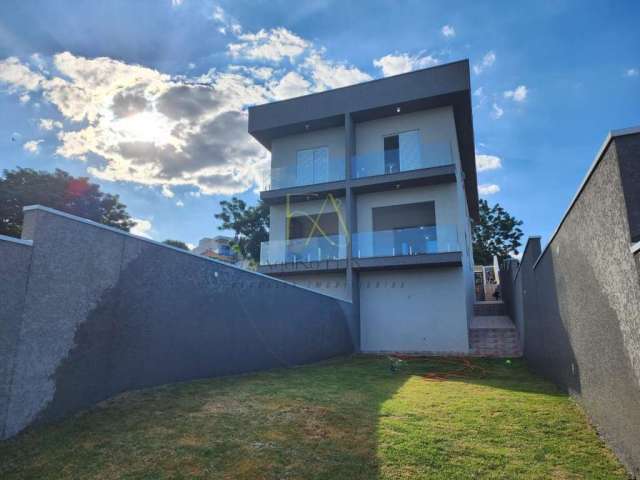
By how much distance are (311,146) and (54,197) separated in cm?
1845

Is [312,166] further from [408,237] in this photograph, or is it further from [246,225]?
[246,225]

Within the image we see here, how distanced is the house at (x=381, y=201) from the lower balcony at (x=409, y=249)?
4cm

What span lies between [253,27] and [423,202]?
8434mm

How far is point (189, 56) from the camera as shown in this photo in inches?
378

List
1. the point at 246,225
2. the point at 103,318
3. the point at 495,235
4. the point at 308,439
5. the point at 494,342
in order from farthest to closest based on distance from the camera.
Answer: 1. the point at 495,235
2. the point at 246,225
3. the point at 494,342
4. the point at 103,318
5. the point at 308,439

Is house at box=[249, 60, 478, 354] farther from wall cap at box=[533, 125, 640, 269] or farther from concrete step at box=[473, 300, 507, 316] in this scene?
wall cap at box=[533, 125, 640, 269]

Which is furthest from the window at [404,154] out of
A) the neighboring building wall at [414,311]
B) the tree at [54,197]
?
the tree at [54,197]

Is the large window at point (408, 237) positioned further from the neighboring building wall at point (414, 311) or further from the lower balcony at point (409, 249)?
the neighboring building wall at point (414, 311)

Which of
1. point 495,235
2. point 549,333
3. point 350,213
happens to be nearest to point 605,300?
point 549,333

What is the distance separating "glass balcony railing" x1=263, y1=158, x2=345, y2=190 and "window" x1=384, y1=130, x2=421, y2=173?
1.86 metres

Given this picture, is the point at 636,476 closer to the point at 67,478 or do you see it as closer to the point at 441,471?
the point at 441,471

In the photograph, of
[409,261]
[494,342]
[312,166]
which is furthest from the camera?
[312,166]

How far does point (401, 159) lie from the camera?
1448 centimetres

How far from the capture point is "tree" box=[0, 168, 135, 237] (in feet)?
73.5
